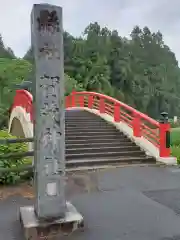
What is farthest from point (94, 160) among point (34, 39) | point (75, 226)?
point (34, 39)

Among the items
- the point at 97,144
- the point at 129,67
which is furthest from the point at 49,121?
the point at 129,67

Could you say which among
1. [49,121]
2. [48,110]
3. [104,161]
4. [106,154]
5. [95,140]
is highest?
[48,110]

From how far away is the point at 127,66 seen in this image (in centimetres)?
3819

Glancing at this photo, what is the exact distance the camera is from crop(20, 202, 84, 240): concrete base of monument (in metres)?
3.70

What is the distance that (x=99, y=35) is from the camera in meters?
39.5

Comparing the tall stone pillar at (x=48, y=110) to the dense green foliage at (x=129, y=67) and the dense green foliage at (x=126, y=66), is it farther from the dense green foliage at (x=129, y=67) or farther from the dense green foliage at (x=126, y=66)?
the dense green foliage at (x=129, y=67)

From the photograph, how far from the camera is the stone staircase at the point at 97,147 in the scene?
27.4 feet

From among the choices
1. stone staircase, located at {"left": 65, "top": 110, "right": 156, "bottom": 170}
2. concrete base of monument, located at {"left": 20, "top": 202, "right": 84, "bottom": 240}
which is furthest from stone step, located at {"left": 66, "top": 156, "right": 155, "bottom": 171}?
concrete base of monument, located at {"left": 20, "top": 202, "right": 84, "bottom": 240}

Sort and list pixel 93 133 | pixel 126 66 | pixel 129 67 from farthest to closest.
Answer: pixel 129 67, pixel 126 66, pixel 93 133

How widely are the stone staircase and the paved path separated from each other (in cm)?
129

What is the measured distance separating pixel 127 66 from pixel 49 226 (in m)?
35.7

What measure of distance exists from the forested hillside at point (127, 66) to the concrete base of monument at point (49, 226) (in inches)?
978

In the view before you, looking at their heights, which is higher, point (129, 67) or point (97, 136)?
point (129, 67)

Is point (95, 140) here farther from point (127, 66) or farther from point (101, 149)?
point (127, 66)
